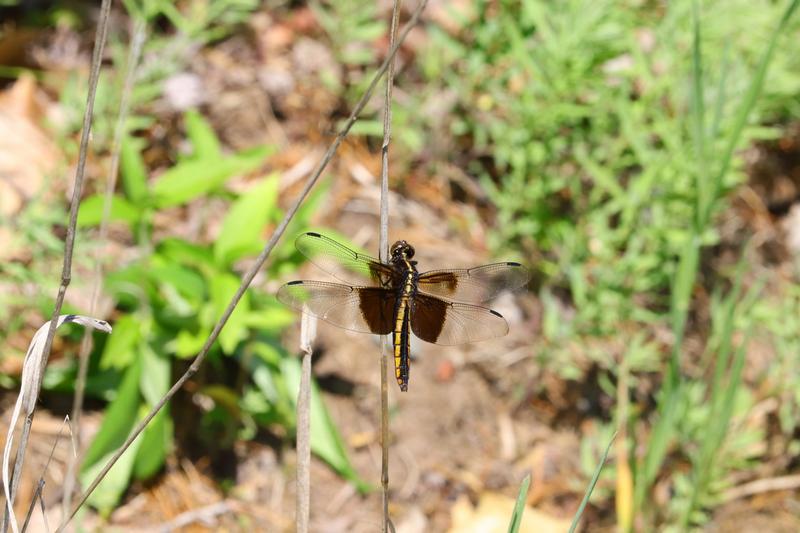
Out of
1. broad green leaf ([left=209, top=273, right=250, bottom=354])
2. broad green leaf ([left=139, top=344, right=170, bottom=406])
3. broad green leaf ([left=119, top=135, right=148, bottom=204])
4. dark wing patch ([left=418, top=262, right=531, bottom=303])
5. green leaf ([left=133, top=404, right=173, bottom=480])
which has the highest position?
broad green leaf ([left=119, top=135, right=148, bottom=204])

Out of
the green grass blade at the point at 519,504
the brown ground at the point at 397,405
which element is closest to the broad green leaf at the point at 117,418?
the brown ground at the point at 397,405

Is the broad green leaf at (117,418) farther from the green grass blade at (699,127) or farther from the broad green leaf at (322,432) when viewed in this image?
the green grass blade at (699,127)

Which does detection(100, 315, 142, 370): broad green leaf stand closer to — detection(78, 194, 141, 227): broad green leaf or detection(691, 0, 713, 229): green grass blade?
detection(78, 194, 141, 227): broad green leaf

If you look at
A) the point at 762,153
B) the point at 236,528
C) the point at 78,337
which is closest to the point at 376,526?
the point at 236,528

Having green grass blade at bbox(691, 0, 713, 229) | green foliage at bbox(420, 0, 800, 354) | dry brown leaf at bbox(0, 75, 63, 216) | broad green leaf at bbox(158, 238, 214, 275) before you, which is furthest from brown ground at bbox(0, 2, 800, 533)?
green grass blade at bbox(691, 0, 713, 229)

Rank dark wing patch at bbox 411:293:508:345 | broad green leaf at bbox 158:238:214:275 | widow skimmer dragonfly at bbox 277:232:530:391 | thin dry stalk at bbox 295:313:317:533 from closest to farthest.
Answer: thin dry stalk at bbox 295:313:317:533 < widow skimmer dragonfly at bbox 277:232:530:391 < dark wing patch at bbox 411:293:508:345 < broad green leaf at bbox 158:238:214:275
